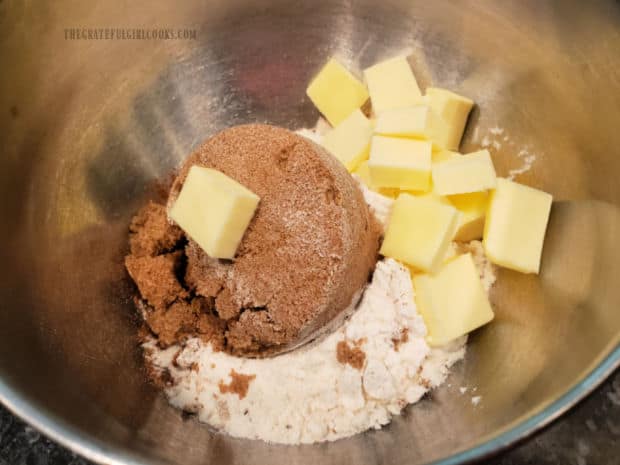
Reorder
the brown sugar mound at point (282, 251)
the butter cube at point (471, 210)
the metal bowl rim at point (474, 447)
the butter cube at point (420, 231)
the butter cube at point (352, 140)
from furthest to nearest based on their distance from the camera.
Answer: the butter cube at point (352, 140)
the butter cube at point (471, 210)
the butter cube at point (420, 231)
the brown sugar mound at point (282, 251)
the metal bowl rim at point (474, 447)

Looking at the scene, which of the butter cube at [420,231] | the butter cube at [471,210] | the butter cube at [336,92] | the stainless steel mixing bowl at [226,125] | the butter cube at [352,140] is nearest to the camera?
the stainless steel mixing bowl at [226,125]

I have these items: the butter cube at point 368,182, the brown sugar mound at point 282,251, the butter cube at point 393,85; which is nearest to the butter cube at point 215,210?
the brown sugar mound at point 282,251

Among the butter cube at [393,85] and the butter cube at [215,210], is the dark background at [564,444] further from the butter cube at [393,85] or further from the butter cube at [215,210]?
the butter cube at [393,85]

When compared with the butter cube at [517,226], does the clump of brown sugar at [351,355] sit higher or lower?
lower

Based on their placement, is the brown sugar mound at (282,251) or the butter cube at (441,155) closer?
the brown sugar mound at (282,251)

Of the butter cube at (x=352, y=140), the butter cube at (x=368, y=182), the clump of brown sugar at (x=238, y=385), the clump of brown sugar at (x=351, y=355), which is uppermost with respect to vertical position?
the butter cube at (x=352, y=140)

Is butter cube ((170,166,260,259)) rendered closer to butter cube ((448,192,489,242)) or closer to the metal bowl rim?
the metal bowl rim
